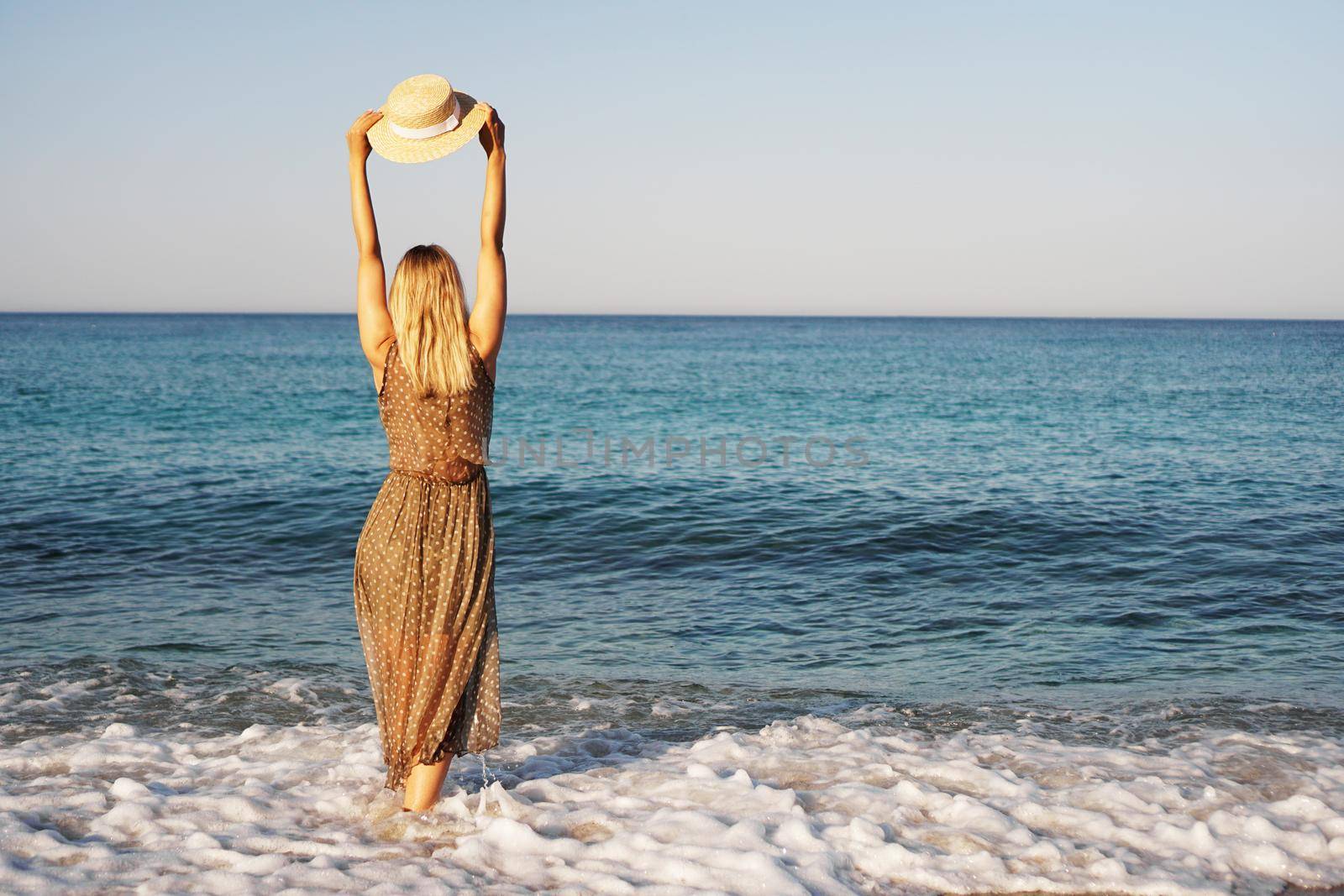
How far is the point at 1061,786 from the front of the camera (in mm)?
5051

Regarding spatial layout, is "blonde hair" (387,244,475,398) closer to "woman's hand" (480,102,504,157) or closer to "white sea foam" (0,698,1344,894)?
"woman's hand" (480,102,504,157)

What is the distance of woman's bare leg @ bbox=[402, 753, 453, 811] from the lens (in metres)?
4.36

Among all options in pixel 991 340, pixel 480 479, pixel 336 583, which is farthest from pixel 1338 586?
pixel 991 340

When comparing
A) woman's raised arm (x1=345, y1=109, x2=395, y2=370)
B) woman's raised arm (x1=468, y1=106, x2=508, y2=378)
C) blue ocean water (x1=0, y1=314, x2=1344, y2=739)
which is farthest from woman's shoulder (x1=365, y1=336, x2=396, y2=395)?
blue ocean water (x1=0, y1=314, x2=1344, y2=739)

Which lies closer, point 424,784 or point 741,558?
point 424,784

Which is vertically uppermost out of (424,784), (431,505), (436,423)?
(436,423)

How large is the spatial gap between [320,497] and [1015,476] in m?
11.2

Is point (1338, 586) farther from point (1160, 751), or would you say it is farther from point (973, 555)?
point (1160, 751)

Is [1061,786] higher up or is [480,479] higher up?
[480,479]

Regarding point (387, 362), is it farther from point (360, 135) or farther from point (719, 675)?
point (719, 675)

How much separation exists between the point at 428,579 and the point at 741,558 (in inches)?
300

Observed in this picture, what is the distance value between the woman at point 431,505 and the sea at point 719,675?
597 mm

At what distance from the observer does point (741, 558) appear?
454 inches

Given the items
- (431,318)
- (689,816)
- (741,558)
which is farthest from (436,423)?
(741,558)
